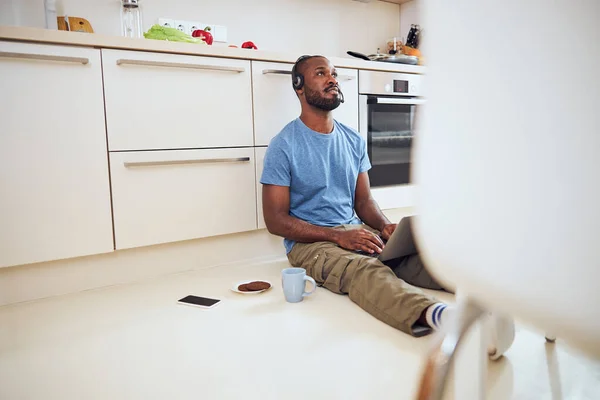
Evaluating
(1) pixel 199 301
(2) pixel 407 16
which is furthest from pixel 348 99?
(2) pixel 407 16

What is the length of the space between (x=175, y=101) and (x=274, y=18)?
4.07 ft

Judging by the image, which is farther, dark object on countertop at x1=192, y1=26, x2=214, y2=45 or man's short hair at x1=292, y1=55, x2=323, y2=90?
dark object on countertop at x1=192, y1=26, x2=214, y2=45

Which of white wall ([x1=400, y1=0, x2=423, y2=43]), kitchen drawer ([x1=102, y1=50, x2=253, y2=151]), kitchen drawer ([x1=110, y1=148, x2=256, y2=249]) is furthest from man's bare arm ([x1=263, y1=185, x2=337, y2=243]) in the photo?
white wall ([x1=400, y1=0, x2=423, y2=43])

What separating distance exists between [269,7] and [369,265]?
196cm

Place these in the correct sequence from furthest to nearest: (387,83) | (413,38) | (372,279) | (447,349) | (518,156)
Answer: (413,38) < (387,83) < (372,279) < (447,349) < (518,156)

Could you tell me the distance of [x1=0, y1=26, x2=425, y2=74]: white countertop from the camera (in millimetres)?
1590

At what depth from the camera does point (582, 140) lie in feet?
1.04

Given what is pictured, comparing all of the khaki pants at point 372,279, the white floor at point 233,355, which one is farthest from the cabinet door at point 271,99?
the white floor at point 233,355

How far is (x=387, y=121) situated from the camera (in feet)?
8.53

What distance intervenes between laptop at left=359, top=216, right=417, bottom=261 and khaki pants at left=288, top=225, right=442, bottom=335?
2.2 inches

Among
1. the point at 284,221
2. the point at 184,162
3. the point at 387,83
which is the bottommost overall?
the point at 284,221

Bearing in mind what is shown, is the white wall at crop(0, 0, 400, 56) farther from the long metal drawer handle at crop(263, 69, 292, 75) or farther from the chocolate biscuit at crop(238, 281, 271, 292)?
the chocolate biscuit at crop(238, 281, 271, 292)

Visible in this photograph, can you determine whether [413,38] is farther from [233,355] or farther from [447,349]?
[447,349]

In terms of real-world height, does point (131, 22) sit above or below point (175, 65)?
above
